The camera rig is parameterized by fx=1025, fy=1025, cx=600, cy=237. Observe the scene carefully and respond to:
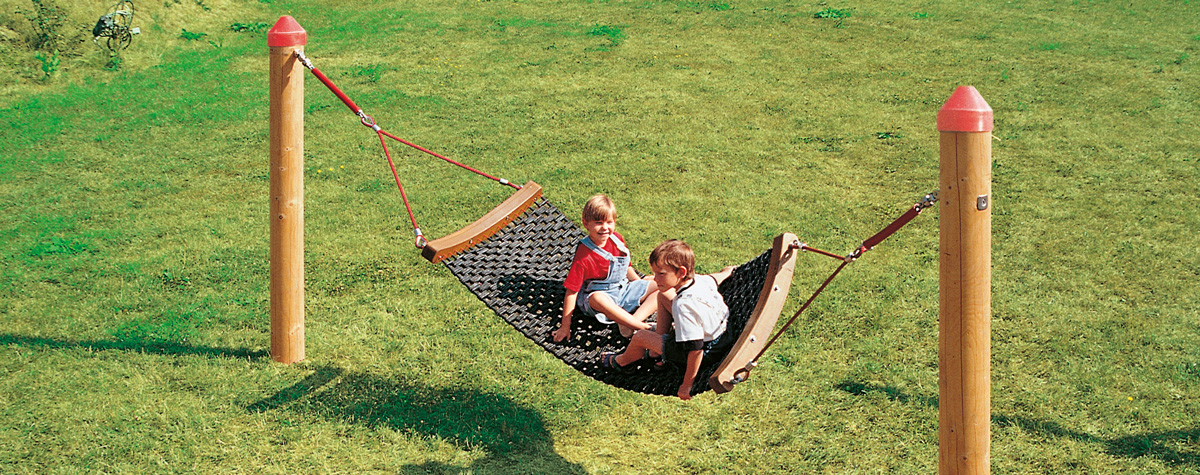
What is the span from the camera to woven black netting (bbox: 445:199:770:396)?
484 cm

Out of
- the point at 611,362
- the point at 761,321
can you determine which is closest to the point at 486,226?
the point at 611,362

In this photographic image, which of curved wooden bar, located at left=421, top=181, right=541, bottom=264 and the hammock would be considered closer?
the hammock

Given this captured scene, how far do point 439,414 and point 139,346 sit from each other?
2047 mm

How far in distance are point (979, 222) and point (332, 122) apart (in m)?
8.57

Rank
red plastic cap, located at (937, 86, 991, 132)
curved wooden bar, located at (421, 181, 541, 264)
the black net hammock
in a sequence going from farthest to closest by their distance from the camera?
1. curved wooden bar, located at (421, 181, 541, 264)
2. the black net hammock
3. red plastic cap, located at (937, 86, 991, 132)

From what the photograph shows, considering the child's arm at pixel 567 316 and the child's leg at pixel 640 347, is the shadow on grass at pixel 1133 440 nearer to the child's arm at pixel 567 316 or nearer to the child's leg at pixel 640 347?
the child's leg at pixel 640 347

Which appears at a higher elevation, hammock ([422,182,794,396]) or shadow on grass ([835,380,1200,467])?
hammock ([422,182,794,396])

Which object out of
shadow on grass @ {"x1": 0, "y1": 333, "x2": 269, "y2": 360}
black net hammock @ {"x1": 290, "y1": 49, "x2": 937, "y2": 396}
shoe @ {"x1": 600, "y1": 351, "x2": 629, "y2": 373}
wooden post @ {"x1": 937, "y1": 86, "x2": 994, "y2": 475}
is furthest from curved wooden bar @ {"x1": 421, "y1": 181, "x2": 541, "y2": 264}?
wooden post @ {"x1": 937, "y1": 86, "x2": 994, "y2": 475}

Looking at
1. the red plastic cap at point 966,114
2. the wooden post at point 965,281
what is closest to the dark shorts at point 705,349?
the wooden post at point 965,281

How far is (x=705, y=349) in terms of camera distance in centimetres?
483

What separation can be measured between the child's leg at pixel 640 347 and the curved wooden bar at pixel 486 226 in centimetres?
109

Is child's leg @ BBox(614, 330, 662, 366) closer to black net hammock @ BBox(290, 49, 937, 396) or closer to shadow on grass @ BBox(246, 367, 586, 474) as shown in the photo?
black net hammock @ BBox(290, 49, 937, 396)

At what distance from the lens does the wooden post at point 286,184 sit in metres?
5.45

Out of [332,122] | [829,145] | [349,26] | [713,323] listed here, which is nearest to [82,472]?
[713,323]
